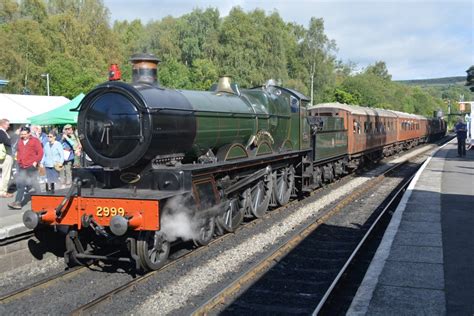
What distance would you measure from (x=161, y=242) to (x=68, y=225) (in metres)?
1.39

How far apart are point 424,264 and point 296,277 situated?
1.79 meters

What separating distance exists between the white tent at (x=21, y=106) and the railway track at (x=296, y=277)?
15999 mm

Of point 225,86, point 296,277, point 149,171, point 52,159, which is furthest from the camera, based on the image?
point 52,159

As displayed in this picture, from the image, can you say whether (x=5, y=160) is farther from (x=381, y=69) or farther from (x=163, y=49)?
(x=381, y=69)

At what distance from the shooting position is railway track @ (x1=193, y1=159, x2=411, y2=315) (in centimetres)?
588

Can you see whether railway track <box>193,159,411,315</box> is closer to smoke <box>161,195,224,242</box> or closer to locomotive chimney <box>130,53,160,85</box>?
smoke <box>161,195,224,242</box>

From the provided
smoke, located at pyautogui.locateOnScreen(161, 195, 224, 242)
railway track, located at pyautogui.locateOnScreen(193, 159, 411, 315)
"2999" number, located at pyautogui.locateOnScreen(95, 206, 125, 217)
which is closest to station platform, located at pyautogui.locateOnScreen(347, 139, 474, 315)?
railway track, located at pyautogui.locateOnScreen(193, 159, 411, 315)

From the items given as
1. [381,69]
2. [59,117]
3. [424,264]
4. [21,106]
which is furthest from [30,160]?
[381,69]

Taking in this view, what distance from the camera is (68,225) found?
23.8 feet

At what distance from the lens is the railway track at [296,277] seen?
5.88m

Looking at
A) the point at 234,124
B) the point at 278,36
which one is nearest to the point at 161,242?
the point at 234,124

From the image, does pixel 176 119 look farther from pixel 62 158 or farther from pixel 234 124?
pixel 62 158

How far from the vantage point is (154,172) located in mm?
7332

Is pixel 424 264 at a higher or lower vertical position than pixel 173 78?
lower
